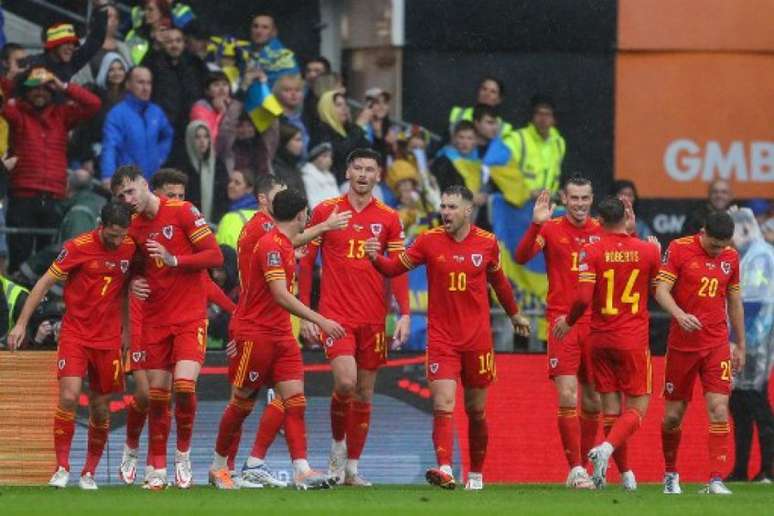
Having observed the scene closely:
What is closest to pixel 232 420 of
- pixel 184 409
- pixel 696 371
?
pixel 184 409

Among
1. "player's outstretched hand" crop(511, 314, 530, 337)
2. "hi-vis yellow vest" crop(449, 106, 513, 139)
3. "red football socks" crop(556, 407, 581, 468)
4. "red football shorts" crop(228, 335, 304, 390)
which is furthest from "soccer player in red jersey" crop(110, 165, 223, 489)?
"hi-vis yellow vest" crop(449, 106, 513, 139)

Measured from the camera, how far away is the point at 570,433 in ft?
64.7

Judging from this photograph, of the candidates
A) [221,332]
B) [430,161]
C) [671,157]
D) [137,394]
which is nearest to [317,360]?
[221,332]

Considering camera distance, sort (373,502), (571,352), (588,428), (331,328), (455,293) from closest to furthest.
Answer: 1. (373,502)
2. (331,328)
3. (455,293)
4. (571,352)
5. (588,428)

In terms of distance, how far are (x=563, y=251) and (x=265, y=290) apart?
2905mm

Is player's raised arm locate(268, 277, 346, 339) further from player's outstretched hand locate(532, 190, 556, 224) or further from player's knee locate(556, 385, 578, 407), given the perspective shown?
player's knee locate(556, 385, 578, 407)

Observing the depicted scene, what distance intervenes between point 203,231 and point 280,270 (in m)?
0.75

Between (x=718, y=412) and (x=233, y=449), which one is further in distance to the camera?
(x=233, y=449)

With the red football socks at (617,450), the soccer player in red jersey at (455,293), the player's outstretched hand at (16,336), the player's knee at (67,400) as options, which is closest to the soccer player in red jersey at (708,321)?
the red football socks at (617,450)

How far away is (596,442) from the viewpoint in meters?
20.7

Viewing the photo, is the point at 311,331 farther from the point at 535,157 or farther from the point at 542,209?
the point at 535,157

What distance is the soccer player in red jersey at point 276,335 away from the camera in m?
18.1

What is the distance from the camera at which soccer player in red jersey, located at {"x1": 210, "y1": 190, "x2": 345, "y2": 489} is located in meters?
18.1

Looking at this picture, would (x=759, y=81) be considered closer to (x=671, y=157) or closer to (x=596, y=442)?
(x=671, y=157)
